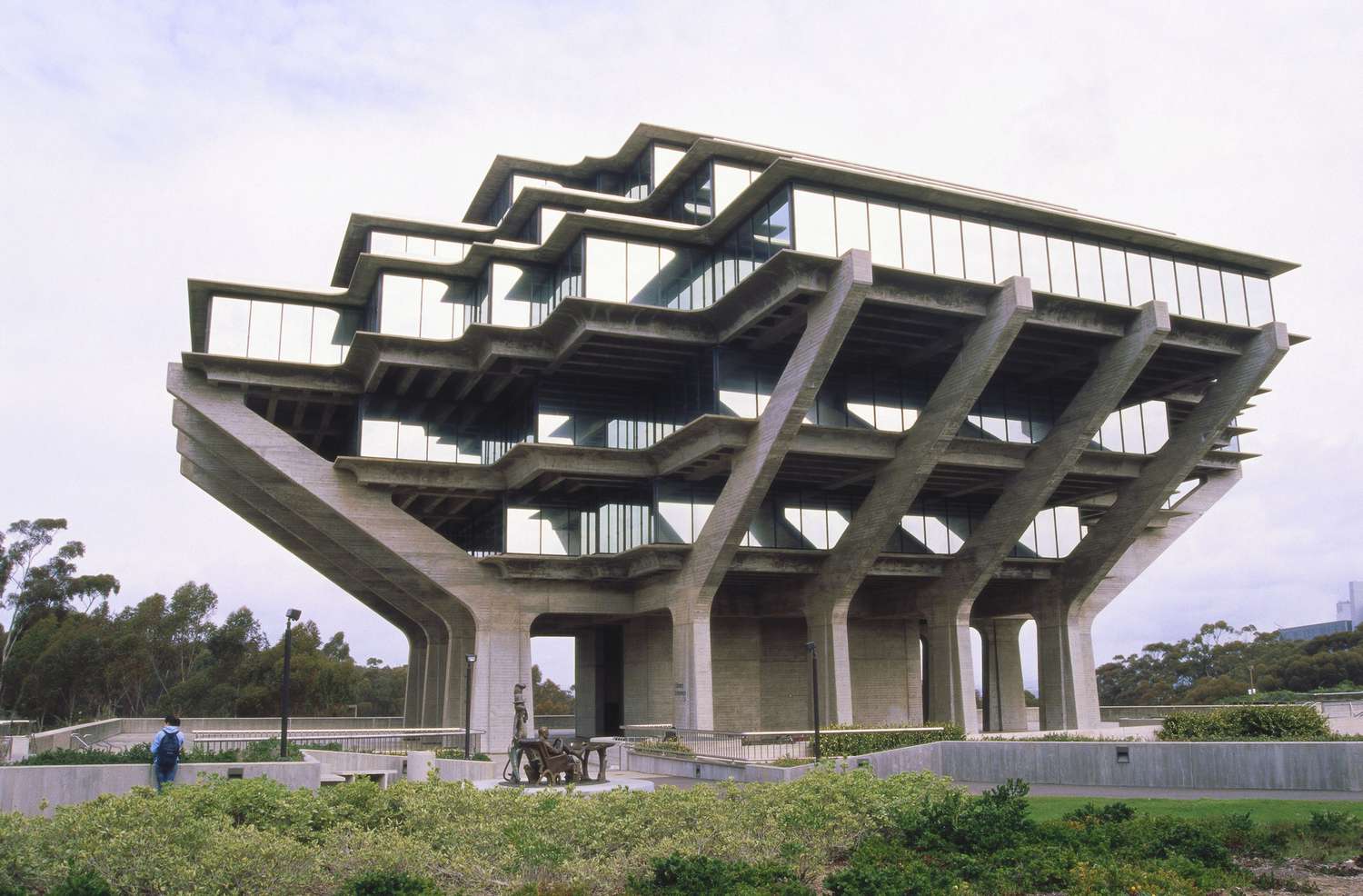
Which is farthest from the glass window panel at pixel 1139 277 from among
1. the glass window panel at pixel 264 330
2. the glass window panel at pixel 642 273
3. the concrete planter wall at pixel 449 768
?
the glass window panel at pixel 264 330

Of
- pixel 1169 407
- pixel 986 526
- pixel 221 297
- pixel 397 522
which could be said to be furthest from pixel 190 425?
pixel 1169 407

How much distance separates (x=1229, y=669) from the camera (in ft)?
313

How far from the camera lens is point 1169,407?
50.4 metres

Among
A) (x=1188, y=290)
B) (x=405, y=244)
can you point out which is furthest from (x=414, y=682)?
(x=1188, y=290)

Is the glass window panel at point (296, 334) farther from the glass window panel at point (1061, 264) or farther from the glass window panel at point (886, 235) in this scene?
the glass window panel at point (1061, 264)

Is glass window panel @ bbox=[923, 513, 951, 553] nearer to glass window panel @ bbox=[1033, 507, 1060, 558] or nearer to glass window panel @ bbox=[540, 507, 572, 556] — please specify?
glass window panel @ bbox=[1033, 507, 1060, 558]

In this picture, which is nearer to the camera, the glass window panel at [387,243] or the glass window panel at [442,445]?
the glass window panel at [442,445]

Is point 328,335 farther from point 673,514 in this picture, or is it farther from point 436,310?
point 673,514

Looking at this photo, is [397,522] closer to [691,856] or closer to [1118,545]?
[1118,545]

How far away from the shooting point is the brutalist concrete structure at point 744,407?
37.8 m

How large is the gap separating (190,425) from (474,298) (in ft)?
44.0

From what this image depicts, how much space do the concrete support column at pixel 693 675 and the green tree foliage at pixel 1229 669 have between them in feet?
147

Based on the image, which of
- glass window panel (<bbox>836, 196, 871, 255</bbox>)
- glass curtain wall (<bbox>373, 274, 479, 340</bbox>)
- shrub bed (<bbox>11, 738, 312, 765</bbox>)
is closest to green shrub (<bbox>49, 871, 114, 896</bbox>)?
shrub bed (<bbox>11, 738, 312, 765</bbox>)

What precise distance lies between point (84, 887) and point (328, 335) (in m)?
37.1
